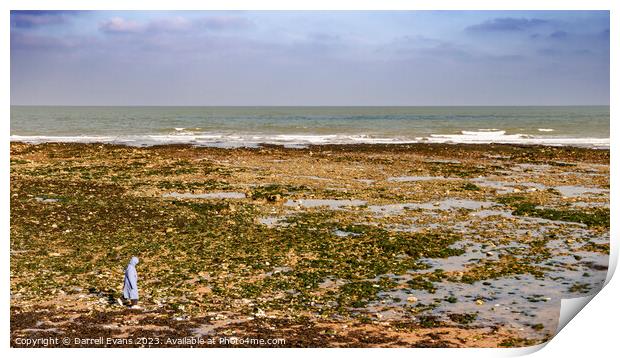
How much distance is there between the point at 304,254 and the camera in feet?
54.5

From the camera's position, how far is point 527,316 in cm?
1289

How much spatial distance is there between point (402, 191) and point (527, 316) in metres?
13.7

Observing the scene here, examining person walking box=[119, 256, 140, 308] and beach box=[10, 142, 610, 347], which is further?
person walking box=[119, 256, 140, 308]

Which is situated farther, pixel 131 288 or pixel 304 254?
pixel 304 254

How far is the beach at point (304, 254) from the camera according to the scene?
1214 cm

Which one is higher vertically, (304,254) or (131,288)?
(304,254)

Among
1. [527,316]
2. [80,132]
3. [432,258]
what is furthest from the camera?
[80,132]

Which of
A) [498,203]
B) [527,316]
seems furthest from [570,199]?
[527,316]

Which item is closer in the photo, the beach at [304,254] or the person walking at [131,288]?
the beach at [304,254]

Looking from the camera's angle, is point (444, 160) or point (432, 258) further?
point (444, 160)

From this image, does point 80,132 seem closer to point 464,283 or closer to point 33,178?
point 33,178

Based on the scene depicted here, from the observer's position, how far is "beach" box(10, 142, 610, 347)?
39.8 ft
